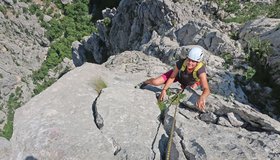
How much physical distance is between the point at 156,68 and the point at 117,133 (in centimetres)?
702

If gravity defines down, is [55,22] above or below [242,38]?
below

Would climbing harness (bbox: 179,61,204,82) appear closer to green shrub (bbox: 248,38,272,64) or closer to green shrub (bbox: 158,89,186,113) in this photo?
green shrub (bbox: 158,89,186,113)

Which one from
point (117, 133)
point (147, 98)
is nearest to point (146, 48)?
point (147, 98)

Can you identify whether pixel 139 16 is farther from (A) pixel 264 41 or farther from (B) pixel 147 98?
(B) pixel 147 98

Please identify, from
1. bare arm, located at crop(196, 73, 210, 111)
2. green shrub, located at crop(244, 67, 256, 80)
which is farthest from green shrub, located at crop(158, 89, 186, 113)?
green shrub, located at crop(244, 67, 256, 80)

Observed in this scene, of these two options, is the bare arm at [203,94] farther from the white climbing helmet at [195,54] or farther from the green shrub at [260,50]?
the green shrub at [260,50]

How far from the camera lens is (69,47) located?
56.6m

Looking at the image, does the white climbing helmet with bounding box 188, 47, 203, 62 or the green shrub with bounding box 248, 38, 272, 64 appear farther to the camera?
the green shrub with bounding box 248, 38, 272, 64

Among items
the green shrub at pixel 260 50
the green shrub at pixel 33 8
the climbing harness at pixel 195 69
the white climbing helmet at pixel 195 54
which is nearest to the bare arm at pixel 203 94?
the climbing harness at pixel 195 69

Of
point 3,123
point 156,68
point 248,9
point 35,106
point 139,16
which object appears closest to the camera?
point 35,106

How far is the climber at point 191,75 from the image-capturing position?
11587 mm

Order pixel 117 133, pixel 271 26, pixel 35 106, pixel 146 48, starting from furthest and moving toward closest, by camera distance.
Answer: pixel 146 48, pixel 271 26, pixel 35 106, pixel 117 133

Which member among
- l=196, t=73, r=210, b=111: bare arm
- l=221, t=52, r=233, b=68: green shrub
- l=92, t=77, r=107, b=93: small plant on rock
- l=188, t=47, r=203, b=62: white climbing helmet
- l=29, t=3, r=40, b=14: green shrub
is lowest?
l=29, t=3, r=40, b=14: green shrub

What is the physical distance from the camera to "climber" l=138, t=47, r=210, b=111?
1159cm
